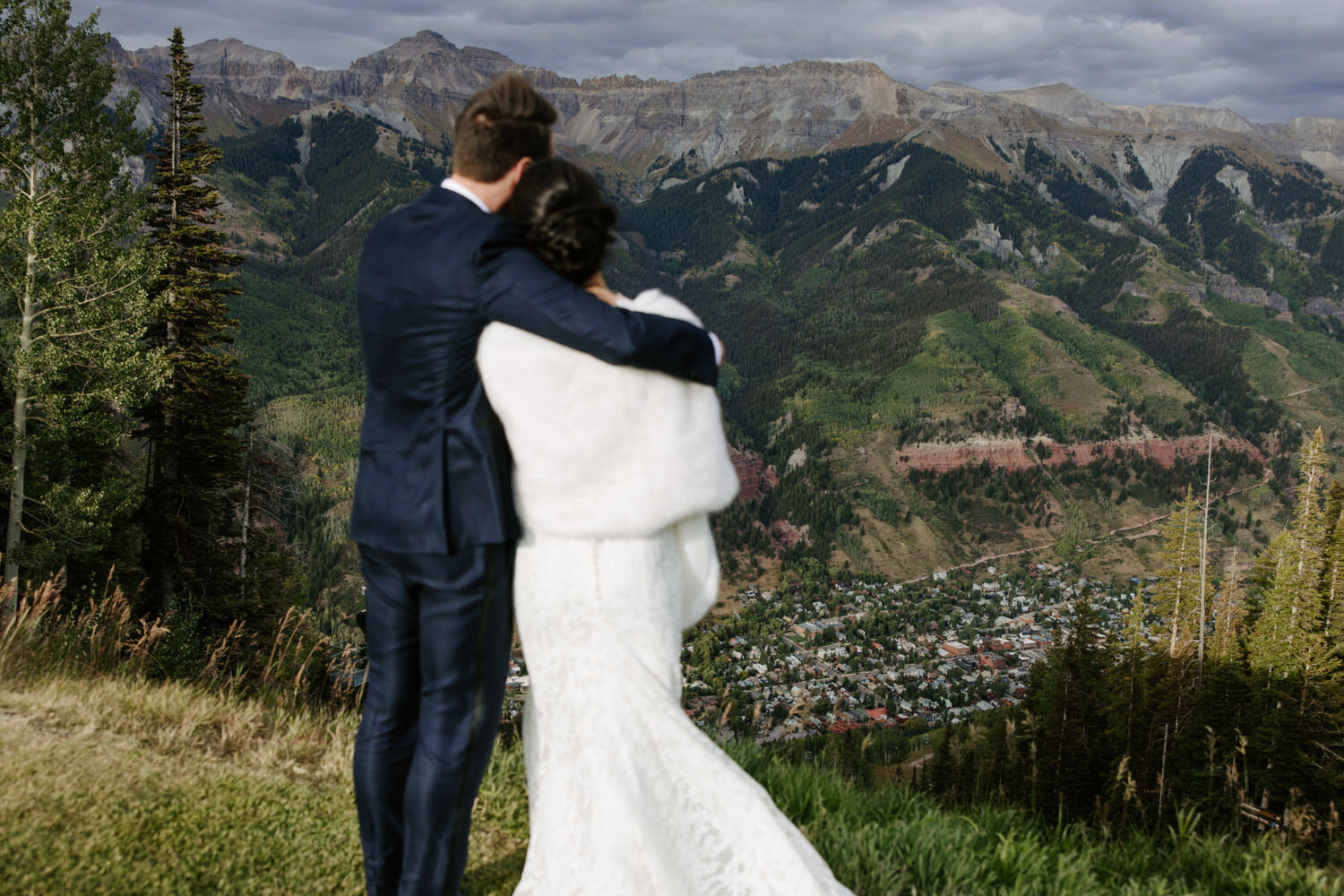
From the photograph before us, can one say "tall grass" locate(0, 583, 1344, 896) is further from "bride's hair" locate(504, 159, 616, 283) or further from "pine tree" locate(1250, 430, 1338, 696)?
"pine tree" locate(1250, 430, 1338, 696)

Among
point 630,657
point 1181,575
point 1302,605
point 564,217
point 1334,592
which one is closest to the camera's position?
point 564,217

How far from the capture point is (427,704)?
2572mm

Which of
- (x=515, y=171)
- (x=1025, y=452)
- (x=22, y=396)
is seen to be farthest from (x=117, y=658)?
(x=1025, y=452)

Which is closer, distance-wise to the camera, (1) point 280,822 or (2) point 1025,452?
(1) point 280,822

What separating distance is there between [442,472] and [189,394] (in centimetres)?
2223

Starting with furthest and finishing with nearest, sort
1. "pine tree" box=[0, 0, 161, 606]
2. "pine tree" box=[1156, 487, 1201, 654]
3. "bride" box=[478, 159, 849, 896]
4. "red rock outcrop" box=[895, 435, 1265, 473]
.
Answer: "red rock outcrop" box=[895, 435, 1265, 473]
"pine tree" box=[1156, 487, 1201, 654]
"pine tree" box=[0, 0, 161, 606]
"bride" box=[478, 159, 849, 896]

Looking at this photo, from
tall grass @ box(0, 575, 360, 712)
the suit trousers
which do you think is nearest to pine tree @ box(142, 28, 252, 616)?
tall grass @ box(0, 575, 360, 712)

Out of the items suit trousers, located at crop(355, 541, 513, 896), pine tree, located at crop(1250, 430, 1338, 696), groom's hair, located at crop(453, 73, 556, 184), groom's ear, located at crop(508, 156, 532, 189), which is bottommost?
pine tree, located at crop(1250, 430, 1338, 696)

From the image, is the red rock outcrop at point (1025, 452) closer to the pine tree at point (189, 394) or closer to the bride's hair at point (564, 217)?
the pine tree at point (189, 394)

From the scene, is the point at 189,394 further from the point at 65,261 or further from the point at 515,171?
the point at 515,171

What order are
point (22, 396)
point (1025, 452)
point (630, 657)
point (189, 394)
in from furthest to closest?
point (1025, 452)
point (189, 394)
point (22, 396)
point (630, 657)

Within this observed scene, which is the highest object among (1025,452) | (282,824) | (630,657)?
(630,657)

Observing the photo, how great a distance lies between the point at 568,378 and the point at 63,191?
56.4 feet

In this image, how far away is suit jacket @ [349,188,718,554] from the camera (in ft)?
7.55
